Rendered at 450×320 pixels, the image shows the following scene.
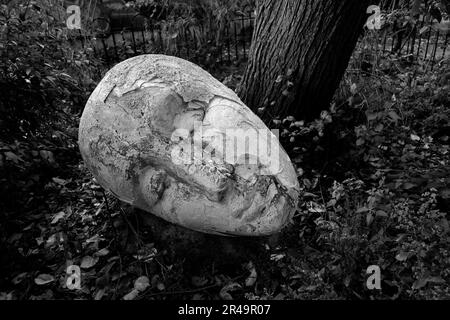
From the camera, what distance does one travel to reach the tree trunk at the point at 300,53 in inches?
113

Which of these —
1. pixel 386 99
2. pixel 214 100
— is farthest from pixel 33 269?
pixel 386 99

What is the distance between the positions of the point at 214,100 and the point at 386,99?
1725 mm

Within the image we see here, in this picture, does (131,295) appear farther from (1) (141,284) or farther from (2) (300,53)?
(2) (300,53)

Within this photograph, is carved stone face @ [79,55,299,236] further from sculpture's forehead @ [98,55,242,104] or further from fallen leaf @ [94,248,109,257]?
fallen leaf @ [94,248,109,257]

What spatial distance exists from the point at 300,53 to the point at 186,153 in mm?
1342

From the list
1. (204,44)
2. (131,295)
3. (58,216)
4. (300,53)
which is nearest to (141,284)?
(131,295)

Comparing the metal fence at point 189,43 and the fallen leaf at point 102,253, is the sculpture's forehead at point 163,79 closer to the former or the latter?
the fallen leaf at point 102,253

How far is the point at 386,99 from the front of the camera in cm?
338

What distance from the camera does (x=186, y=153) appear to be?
2176mm

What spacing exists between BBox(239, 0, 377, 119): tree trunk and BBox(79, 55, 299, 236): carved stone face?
0.82 m

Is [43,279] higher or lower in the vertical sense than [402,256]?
lower

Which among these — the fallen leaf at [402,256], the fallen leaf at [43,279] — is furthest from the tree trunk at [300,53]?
the fallen leaf at [43,279]

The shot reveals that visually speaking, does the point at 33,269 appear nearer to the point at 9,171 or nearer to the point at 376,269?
the point at 9,171

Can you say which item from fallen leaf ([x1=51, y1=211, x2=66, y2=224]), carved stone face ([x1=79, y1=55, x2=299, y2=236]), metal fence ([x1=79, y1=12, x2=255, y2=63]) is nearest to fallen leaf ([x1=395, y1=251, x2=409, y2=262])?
carved stone face ([x1=79, y1=55, x2=299, y2=236])
